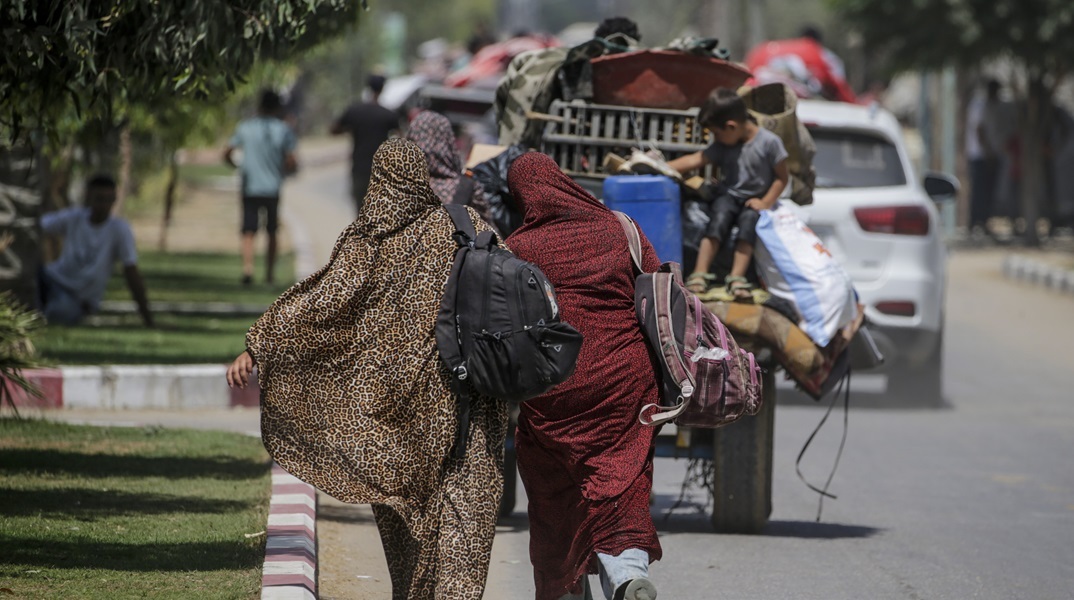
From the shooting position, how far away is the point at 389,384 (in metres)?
5.18

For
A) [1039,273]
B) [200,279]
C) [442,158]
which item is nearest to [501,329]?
[442,158]

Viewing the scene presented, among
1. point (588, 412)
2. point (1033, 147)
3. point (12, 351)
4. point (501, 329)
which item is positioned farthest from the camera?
point (1033, 147)

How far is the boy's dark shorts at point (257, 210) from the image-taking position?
16344 millimetres

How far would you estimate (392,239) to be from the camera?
206 inches

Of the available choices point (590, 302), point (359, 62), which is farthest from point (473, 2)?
point (590, 302)

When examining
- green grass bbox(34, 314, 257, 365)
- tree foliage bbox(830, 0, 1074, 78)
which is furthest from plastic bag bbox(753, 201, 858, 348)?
tree foliage bbox(830, 0, 1074, 78)

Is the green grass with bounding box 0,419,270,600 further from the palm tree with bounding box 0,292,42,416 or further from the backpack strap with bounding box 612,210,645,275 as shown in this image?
the backpack strap with bounding box 612,210,645,275

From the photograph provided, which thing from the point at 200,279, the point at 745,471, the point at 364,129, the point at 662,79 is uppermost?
the point at 662,79

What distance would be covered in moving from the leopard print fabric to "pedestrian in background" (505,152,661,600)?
9.9 inches

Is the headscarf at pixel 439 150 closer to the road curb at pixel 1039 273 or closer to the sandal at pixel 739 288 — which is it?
the sandal at pixel 739 288

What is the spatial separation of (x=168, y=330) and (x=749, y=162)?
22.9 ft

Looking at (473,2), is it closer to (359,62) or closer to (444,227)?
(359,62)

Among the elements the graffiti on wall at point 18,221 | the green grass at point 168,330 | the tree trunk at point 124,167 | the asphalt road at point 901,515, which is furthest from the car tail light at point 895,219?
the tree trunk at point 124,167

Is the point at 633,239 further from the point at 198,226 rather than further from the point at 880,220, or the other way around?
the point at 198,226
